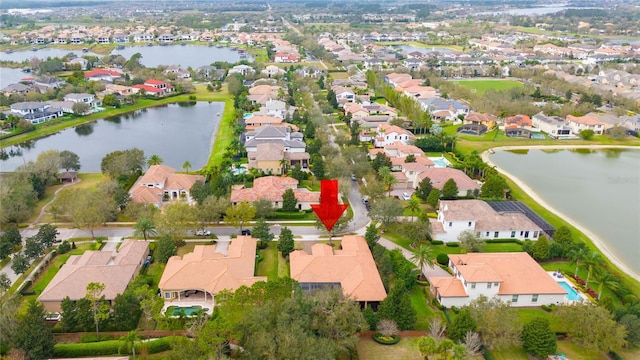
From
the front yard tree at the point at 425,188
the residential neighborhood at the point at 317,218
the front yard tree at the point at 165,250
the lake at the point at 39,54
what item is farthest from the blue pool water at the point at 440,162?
the lake at the point at 39,54

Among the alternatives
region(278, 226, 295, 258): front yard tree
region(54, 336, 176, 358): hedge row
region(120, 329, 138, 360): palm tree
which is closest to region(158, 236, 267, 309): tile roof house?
region(278, 226, 295, 258): front yard tree

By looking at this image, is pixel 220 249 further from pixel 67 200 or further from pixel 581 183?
pixel 581 183

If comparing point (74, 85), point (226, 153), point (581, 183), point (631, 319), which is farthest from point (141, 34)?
point (631, 319)

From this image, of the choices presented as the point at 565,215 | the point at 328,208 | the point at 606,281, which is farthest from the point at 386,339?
the point at 565,215

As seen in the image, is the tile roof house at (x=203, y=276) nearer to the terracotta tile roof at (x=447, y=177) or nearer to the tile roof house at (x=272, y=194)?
the tile roof house at (x=272, y=194)

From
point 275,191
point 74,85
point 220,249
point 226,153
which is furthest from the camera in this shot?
point 74,85

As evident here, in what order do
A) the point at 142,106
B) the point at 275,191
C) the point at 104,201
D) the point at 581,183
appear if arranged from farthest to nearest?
Result: 1. the point at 142,106
2. the point at 581,183
3. the point at 275,191
4. the point at 104,201

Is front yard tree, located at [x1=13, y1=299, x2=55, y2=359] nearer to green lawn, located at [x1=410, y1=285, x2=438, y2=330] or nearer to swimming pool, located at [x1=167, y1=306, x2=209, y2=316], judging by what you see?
swimming pool, located at [x1=167, y1=306, x2=209, y2=316]
